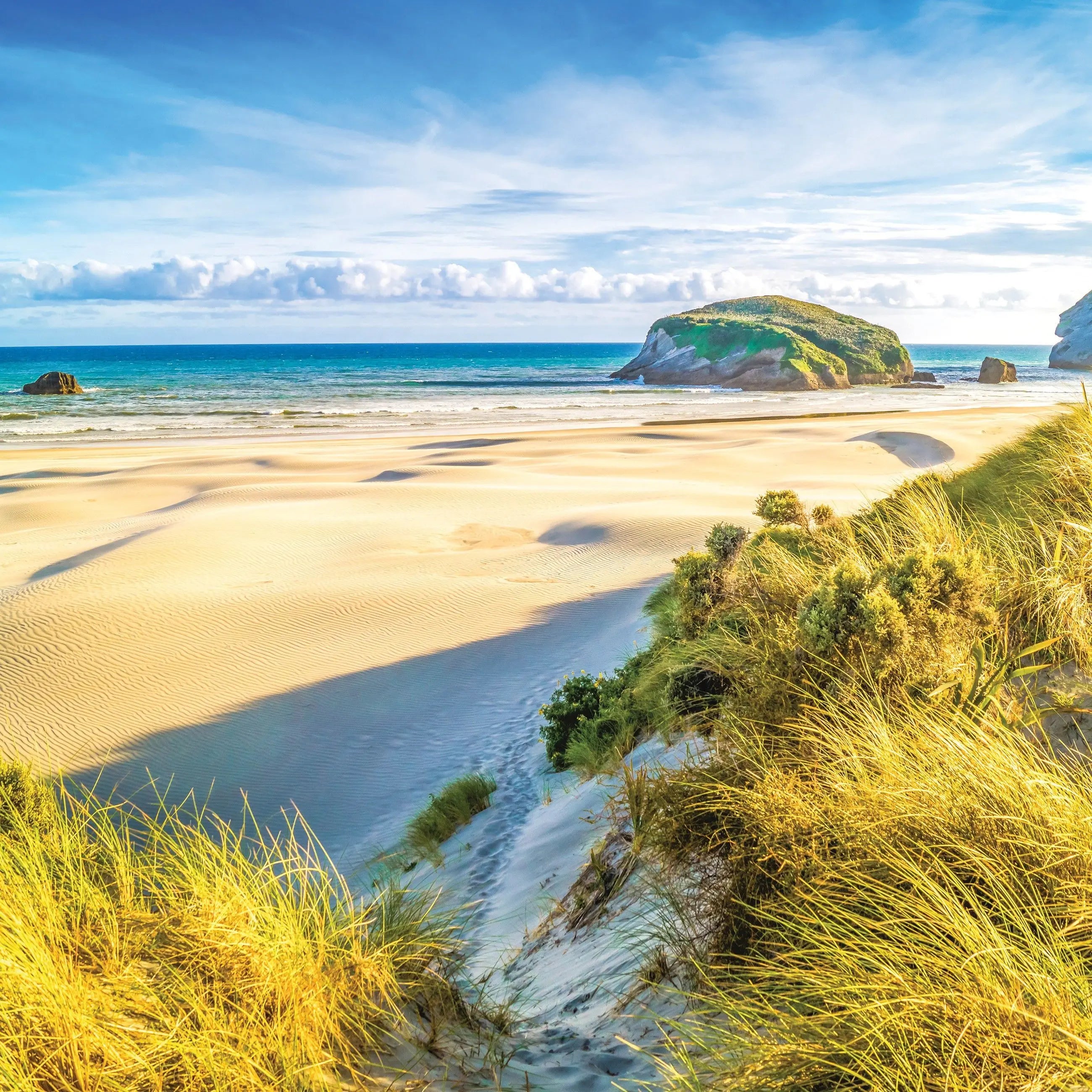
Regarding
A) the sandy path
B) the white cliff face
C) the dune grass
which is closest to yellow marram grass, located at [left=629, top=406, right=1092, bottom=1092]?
the dune grass

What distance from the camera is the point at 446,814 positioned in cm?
639

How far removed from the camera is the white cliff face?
103438mm

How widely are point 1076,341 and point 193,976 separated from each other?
126575 millimetres

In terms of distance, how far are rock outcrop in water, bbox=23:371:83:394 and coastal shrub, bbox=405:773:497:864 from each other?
6051cm

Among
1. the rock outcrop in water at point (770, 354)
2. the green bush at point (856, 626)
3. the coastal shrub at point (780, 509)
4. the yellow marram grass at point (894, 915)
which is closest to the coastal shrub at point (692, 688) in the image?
the green bush at point (856, 626)

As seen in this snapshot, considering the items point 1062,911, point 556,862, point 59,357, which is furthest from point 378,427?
point 59,357

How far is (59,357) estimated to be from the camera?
145 metres

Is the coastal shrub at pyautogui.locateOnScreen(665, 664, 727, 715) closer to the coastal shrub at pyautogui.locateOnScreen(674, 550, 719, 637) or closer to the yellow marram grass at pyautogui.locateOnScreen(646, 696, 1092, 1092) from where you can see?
the coastal shrub at pyautogui.locateOnScreen(674, 550, 719, 637)

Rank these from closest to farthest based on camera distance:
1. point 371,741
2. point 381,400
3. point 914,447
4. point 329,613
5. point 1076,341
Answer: point 371,741 → point 329,613 → point 914,447 → point 381,400 → point 1076,341

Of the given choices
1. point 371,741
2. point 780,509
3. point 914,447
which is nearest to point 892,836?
point 371,741

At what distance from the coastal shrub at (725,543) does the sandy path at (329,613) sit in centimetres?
238

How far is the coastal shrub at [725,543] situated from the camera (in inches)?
281

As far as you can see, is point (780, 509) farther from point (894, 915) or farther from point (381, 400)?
point (381, 400)

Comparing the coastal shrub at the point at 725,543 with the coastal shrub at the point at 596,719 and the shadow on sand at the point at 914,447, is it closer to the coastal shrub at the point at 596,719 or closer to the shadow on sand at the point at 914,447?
the coastal shrub at the point at 596,719
